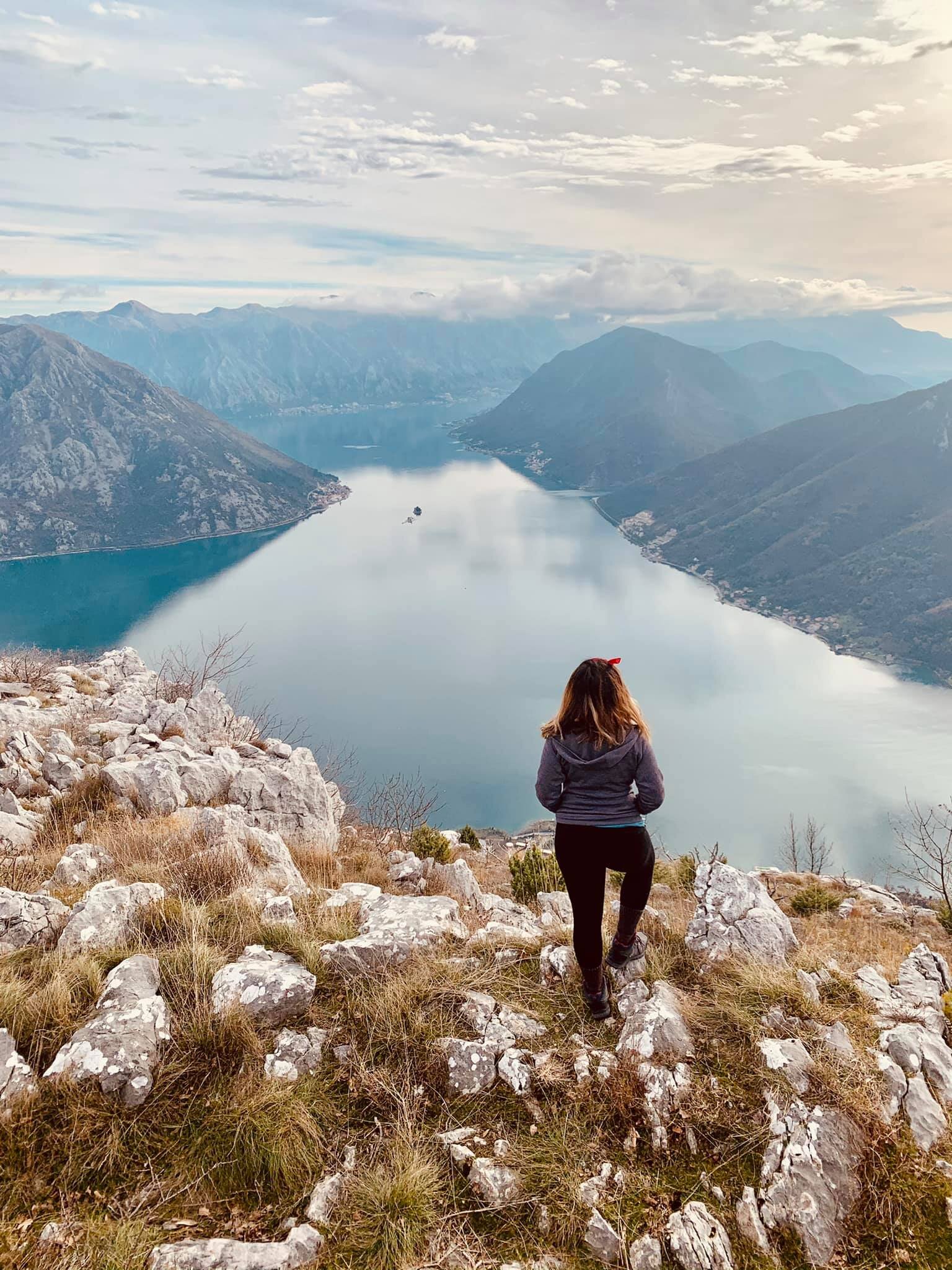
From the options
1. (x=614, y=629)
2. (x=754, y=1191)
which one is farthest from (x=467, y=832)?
(x=614, y=629)

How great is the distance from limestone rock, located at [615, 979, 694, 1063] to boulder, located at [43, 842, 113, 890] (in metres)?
5.41

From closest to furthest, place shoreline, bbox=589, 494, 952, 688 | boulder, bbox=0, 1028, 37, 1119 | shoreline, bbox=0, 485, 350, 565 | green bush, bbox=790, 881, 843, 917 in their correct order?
boulder, bbox=0, 1028, 37, 1119
green bush, bbox=790, 881, 843, 917
shoreline, bbox=589, 494, 952, 688
shoreline, bbox=0, 485, 350, 565

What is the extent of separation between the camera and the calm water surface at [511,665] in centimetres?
7800

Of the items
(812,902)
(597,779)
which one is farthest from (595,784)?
(812,902)

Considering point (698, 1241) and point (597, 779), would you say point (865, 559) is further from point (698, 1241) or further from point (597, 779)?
point (698, 1241)

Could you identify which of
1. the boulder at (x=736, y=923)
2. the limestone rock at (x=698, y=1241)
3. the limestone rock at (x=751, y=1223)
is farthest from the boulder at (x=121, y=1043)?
the boulder at (x=736, y=923)

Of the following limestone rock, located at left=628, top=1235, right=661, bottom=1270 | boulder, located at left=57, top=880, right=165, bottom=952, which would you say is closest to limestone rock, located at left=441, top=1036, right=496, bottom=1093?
limestone rock, located at left=628, top=1235, right=661, bottom=1270

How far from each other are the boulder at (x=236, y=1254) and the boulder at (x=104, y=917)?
2493mm

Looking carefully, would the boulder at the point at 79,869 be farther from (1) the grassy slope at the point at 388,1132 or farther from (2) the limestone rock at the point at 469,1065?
(2) the limestone rock at the point at 469,1065

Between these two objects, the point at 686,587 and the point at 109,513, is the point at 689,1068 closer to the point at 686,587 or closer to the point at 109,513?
the point at 686,587

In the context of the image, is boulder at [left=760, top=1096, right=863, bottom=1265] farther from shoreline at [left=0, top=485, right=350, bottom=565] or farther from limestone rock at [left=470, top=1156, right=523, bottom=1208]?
shoreline at [left=0, top=485, right=350, bottom=565]

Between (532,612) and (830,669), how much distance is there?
187ft

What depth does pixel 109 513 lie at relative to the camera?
197250 millimetres

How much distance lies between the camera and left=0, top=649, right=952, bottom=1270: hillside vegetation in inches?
129
